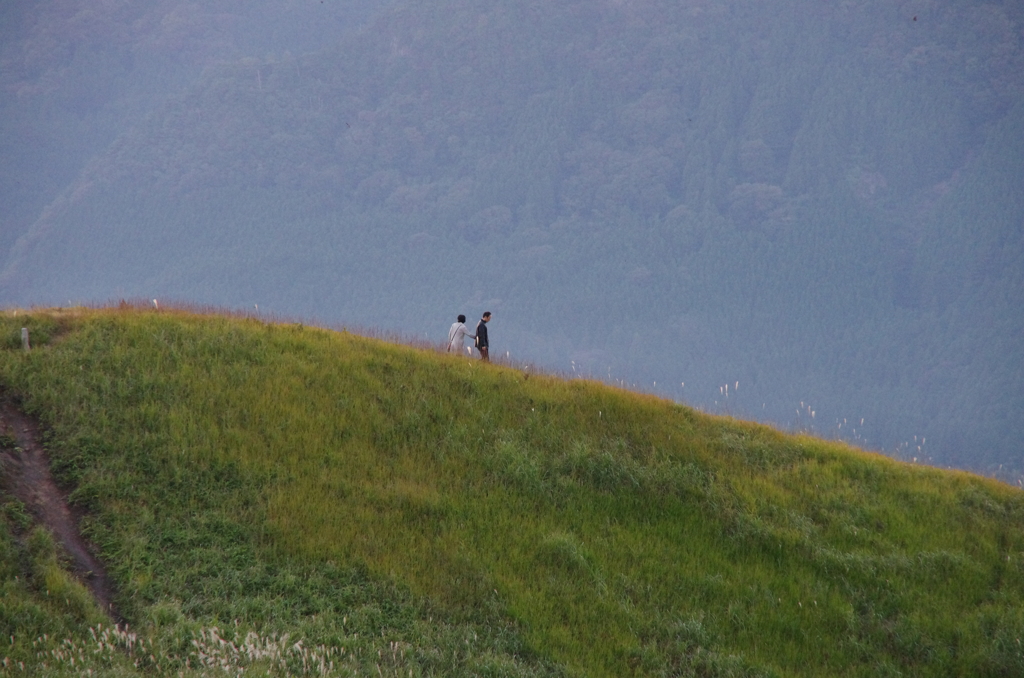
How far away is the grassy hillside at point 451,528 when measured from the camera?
1353cm

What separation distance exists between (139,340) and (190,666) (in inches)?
354

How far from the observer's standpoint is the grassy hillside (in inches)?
533

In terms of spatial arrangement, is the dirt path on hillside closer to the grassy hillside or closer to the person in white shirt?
the grassy hillside

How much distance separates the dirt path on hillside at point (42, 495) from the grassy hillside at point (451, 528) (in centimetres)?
24

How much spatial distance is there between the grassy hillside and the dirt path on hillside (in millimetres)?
241

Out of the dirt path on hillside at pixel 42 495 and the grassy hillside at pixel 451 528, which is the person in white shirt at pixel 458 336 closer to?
the grassy hillside at pixel 451 528

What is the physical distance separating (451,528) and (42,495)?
6451 millimetres

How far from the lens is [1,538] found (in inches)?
523

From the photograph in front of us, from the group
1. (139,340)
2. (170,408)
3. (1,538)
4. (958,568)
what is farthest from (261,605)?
(958,568)

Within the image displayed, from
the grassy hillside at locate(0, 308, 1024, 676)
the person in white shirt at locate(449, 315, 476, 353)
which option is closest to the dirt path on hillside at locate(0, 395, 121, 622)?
the grassy hillside at locate(0, 308, 1024, 676)

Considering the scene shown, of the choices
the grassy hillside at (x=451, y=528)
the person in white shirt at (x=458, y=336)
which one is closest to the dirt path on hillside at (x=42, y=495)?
the grassy hillside at (x=451, y=528)

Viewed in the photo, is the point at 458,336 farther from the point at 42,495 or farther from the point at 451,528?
the point at 42,495

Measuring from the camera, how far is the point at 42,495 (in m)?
14.9

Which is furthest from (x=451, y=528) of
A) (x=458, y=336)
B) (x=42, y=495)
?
(x=458, y=336)
